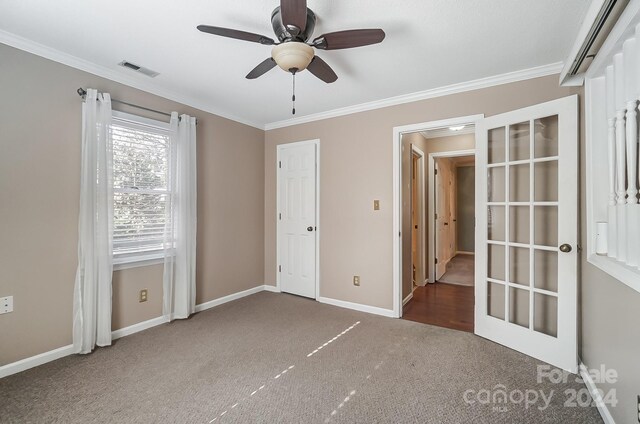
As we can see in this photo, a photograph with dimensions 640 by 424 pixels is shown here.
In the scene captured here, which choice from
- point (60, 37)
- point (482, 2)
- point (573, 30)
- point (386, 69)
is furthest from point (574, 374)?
point (60, 37)

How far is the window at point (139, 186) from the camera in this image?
8.82 ft

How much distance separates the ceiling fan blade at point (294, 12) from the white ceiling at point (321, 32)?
33cm

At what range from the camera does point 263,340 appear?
2.67 m

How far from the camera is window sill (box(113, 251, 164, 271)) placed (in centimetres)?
270

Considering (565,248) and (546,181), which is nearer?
(565,248)

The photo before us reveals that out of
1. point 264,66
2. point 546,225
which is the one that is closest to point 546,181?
point 546,225

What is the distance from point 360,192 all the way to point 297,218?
40.2 inches

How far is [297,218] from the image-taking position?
13.2ft

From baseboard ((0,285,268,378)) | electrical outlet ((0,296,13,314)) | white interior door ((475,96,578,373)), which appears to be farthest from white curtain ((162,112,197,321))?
white interior door ((475,96,578,373))

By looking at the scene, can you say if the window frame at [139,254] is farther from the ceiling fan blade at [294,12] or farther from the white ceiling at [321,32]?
the ceiling fan blade at [294,12]

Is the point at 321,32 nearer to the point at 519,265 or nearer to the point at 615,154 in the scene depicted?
the point at 615,154

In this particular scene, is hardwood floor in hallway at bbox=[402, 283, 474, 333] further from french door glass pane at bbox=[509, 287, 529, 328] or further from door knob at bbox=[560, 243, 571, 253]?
door knob at bbox=[560, 243, 571, 253]

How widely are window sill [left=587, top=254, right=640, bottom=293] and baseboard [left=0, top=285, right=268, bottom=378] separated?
11.8ft

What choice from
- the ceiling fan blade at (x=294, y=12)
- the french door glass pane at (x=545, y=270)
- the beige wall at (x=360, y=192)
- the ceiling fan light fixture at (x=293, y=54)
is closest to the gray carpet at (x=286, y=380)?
the french door glass pane at (x=545, y=270)
